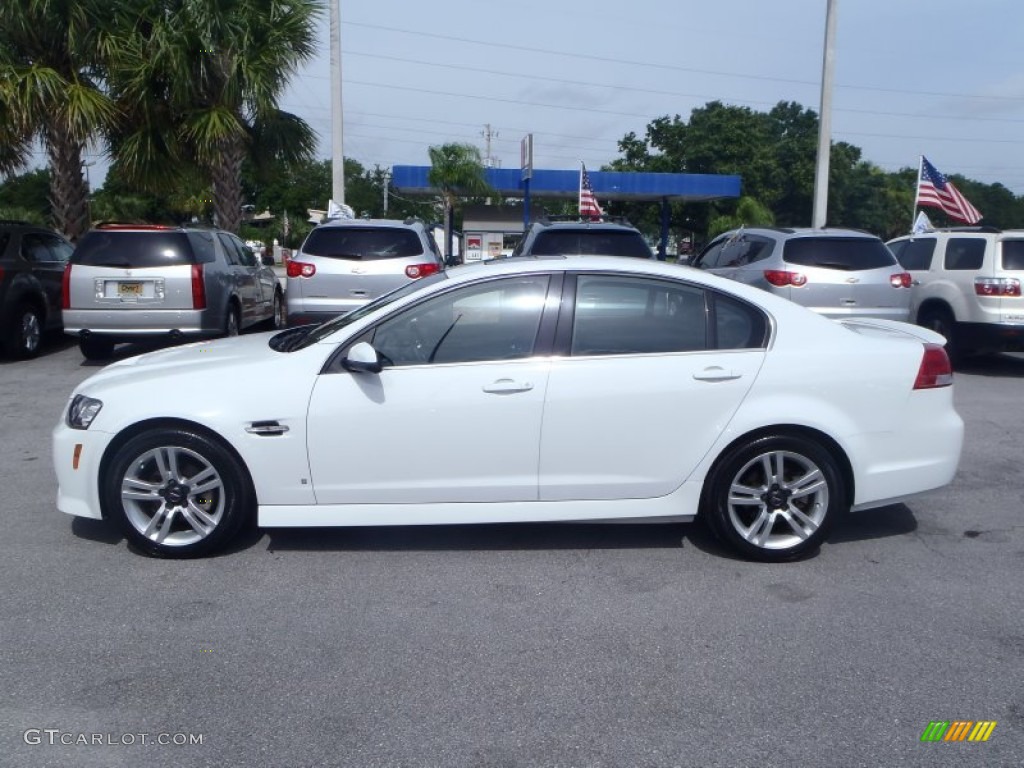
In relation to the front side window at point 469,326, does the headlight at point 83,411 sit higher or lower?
lower

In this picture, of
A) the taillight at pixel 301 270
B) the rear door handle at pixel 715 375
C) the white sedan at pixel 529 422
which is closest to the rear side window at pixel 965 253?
the white sedan at pixel 529 422

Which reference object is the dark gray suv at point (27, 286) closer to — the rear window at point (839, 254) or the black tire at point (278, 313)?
the black tire at point (278, 313)

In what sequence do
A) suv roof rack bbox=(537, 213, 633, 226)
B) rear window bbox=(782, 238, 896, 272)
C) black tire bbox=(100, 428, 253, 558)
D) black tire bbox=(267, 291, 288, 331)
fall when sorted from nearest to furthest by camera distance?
black tire bbox=(100, 428, 253, 558)
rear window bbox=(782, 238, 896, 272)
suv roof rack bbox=(537, 213, 633, 226)
black tire bbox=(267, 291, 288, 331)

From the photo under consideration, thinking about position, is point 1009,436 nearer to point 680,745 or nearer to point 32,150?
point 680,745

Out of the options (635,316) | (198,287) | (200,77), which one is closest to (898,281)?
(635,316)

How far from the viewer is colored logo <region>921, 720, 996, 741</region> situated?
12.0ft

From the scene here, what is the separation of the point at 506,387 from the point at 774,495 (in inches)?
60.4

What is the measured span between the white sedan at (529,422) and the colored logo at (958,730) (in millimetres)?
1641

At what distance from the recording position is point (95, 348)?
1230cm

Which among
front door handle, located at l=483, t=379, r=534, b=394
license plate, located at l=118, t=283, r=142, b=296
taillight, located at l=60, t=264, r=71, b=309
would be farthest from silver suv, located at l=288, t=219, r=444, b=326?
front door handle, located at l=483, t=379, r=534, b=394

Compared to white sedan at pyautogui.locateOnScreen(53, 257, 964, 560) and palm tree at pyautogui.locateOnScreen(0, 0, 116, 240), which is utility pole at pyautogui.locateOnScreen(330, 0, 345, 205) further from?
white sedan at pyautogui.locateOnScreen(53, 257, 964, 560)

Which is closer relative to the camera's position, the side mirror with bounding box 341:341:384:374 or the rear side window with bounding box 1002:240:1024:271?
the side mirror with bounding box 341:341:384:374

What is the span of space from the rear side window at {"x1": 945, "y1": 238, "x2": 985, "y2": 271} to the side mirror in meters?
Answer: 9.23

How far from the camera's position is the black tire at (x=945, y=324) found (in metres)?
12.2
